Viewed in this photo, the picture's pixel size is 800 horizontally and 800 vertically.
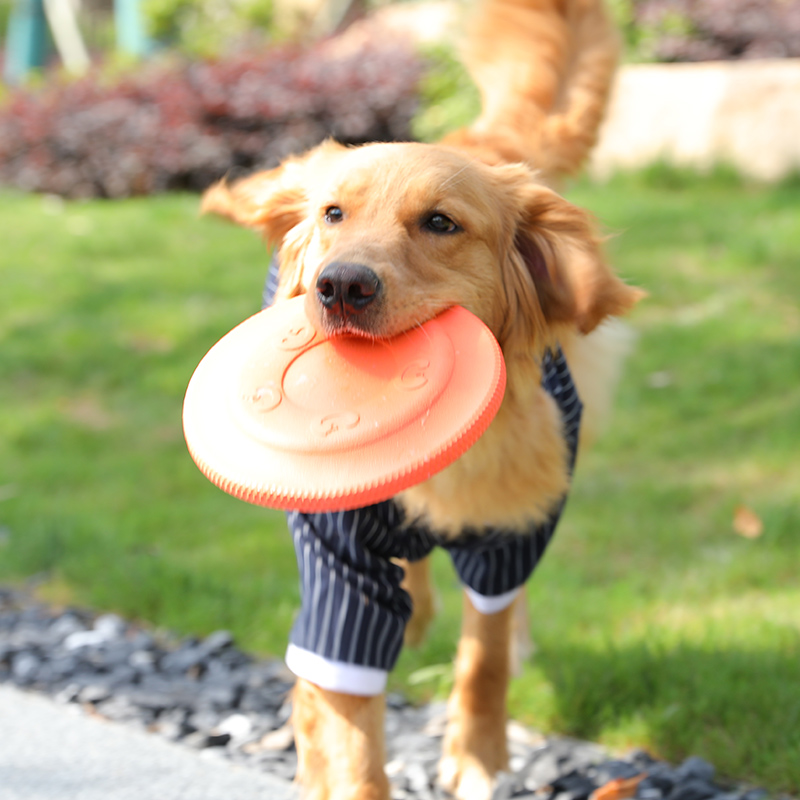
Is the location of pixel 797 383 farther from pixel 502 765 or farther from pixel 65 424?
pixel 65 424

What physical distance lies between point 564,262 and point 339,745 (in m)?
1.31

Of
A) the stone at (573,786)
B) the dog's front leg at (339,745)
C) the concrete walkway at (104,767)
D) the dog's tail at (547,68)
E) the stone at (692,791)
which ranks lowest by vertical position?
the stone at (573,786)

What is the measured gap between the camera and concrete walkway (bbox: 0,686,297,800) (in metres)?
2.52

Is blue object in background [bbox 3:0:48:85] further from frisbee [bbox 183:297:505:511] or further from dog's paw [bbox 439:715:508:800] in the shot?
dog's paw [bbox 439:715:508:800]

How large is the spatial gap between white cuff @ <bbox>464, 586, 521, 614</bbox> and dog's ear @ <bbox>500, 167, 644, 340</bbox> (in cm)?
76

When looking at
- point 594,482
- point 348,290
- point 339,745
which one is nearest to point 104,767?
point 339,745

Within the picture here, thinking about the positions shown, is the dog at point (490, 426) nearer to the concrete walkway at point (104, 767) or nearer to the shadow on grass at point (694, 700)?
the concrete walkway at point (104, 767)

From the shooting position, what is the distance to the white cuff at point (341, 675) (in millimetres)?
2385

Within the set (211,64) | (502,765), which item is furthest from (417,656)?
(211,64)

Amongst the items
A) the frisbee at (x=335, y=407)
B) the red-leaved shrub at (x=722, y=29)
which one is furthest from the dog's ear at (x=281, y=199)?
the red-leaved shrub at (x=722, y=29)

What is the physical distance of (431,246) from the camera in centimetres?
239

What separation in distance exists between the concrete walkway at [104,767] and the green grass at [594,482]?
2.63ft

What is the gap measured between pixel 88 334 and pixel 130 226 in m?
1.97

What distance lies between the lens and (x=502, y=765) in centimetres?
279
